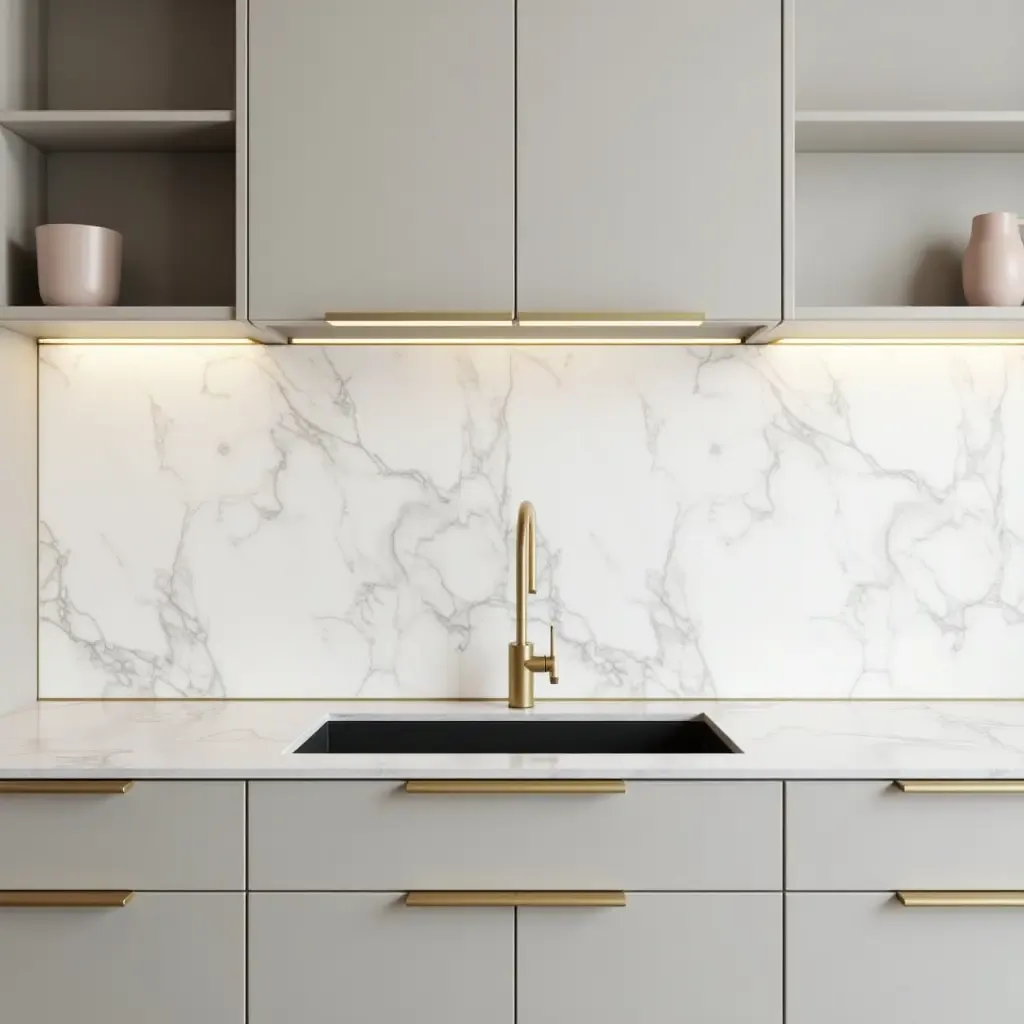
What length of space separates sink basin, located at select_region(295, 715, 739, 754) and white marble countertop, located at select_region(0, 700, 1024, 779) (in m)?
0.02

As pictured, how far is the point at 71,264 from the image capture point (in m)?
1.96

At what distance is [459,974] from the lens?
1.64 metres

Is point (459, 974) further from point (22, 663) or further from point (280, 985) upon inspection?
point (22, 663)

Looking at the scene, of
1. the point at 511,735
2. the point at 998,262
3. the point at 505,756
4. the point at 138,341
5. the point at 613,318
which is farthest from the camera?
the point at 138,341

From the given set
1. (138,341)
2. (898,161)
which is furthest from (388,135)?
(898,161)

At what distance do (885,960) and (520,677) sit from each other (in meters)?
0.83

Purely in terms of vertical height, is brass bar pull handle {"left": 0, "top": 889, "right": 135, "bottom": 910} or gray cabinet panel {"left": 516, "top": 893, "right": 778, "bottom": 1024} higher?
brass bar pull handle {"left": 0, "top": 889, "right": 135, "bottom": 910}

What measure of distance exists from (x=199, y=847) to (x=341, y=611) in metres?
0.69

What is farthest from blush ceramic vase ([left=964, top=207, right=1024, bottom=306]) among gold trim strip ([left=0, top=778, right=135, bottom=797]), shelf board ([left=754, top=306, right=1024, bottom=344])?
gold trim strip ([left=0, top=778, right=135, bottom=797])

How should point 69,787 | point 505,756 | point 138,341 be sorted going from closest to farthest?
1. point 69,787
2. point 505,756
3. point 138,341

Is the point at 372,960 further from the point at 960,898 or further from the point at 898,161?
the point at 898,161

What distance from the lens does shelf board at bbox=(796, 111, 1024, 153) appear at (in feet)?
6.40

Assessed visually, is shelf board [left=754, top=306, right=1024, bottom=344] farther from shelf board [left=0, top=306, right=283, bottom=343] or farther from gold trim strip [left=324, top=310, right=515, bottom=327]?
shelf board [left=0, top=306, right=283, bottom=343]

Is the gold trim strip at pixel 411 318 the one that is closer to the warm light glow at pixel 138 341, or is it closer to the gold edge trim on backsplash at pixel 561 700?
the warm light glow at pixel 138 341
